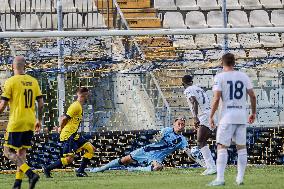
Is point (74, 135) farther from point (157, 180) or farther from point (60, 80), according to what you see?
point (157, 180)

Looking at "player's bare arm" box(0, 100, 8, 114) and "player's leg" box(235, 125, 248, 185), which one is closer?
"player's bare arm" box(0, 100, 8, 114)

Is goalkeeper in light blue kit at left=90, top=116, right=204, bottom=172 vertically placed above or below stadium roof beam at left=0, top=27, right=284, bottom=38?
below

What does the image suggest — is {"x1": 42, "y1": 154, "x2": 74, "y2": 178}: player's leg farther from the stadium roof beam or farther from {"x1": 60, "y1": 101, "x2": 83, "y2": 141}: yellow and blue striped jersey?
the stadium roof beam

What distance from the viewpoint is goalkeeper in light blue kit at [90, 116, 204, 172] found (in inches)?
875

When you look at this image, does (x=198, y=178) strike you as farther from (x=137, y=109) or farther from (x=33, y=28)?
(x=33, y=28)

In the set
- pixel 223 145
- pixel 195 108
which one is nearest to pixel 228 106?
pixel 223 145

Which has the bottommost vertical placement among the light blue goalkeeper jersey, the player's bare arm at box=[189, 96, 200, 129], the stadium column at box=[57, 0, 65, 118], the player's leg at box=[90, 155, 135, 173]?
the player's leg at box=[90, 155, 135, 173]

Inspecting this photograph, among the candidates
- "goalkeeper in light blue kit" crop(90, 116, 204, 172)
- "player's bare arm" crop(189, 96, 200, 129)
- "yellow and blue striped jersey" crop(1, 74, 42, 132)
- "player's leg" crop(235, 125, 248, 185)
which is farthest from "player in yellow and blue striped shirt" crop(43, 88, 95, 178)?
"player's leg" crop(235, 125, 248, 185)

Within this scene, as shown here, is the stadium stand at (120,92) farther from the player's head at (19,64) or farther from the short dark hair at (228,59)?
the short dark hair at (228,59)

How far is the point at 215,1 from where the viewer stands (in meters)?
35.7

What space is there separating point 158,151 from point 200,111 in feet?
5.47

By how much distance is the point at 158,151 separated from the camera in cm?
2262

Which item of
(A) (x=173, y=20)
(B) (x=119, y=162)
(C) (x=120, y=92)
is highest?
(A) (x=173, y=20)

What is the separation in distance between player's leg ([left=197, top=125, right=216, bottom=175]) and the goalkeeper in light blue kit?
2.36 feet
